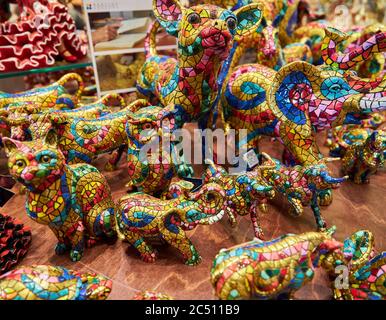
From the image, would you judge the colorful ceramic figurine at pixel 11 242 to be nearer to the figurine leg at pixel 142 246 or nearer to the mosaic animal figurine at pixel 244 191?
the figurine leg at pixel 142 246

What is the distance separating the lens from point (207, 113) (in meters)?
1.61

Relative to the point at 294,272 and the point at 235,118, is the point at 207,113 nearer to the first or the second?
the point at 235,118

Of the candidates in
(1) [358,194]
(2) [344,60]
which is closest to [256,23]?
(2) [344,60]

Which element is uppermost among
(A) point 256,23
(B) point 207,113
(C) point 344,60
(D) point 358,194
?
(A) point 256,23

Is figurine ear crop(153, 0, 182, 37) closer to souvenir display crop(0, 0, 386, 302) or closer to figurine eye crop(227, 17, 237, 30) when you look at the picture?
souvenir display crop(0, 0, 386, 302)

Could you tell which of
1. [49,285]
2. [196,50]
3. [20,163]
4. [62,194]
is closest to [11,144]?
[20,163]

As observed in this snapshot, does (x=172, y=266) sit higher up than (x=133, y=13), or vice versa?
(x=133, y=13)

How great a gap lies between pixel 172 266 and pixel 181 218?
0.69 ft

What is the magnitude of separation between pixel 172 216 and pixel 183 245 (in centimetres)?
12

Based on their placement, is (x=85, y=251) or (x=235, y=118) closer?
(x=85, y=251)

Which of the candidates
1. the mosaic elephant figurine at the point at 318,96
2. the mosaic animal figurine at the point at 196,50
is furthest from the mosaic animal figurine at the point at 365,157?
the mosaic animal figurine at the point at 196,50

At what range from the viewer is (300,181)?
1262mm

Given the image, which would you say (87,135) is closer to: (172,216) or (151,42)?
(172,216)

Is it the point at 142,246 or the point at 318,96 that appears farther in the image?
the point at 318,96
